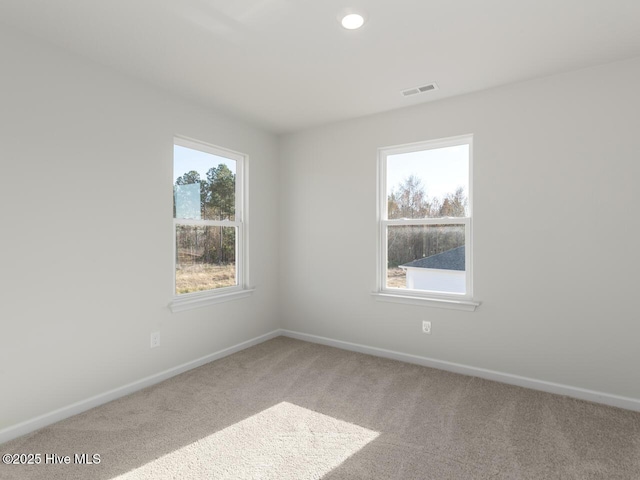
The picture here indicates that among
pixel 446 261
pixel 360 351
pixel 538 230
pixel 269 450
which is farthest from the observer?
pixel 360 351

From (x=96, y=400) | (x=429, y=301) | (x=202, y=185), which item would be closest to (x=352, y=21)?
(x=202, y=185)

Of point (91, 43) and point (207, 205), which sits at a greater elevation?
point (91, 43)

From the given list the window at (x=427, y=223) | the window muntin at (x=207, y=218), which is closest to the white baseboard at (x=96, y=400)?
the window muntin at (x=207, y=218)

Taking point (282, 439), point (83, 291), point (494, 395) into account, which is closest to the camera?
point (282, 439)

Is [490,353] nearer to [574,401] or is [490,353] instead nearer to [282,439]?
[574,401]

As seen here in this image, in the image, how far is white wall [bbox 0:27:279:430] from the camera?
7.00 ft

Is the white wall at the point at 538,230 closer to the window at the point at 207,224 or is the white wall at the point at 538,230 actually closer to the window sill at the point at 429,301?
the window sill at the point at 429,301

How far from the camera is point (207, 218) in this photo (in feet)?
11.3

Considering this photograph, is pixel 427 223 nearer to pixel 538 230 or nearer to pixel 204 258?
pixel 538 230

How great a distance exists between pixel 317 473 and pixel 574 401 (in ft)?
6.59

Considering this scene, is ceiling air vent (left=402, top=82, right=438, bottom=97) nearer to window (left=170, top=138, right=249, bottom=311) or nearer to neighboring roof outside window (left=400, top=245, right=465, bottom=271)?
neighboring roof outside window (left=400, top=245, right=465, bottom=271)

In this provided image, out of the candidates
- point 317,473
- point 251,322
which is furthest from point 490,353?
point 251,322

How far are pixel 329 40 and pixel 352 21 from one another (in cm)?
24

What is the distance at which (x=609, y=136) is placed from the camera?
2.53 meters
